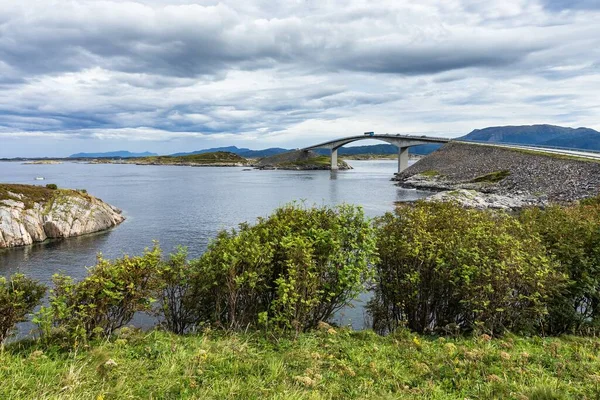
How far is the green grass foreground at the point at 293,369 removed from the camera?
6938 millimetres

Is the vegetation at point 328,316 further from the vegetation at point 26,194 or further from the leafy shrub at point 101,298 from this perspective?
the vegetation at point 26,194

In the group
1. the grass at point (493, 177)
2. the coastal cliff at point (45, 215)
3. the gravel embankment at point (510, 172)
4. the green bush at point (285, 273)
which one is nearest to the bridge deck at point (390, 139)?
the gravel embankment at point (510, 172)

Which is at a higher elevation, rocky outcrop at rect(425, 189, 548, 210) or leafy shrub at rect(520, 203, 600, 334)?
leafy shrub at rect(520, 203, 600, 334)

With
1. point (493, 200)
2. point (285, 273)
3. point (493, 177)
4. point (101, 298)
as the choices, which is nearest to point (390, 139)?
point (493, 177)

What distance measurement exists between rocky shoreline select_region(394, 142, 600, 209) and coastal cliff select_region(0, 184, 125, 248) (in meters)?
42.5

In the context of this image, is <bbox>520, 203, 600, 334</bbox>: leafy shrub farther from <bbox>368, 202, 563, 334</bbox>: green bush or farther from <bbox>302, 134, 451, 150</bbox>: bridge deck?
<bbox>302, 134, 451, 150</bbox>: bridge deck

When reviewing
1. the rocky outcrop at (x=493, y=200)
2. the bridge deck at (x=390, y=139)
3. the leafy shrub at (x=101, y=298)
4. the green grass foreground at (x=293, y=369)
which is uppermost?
the bridge deck at (x=390, y=139)

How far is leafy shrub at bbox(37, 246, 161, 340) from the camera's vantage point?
8.65 metres

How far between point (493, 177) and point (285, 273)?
85.0 metres

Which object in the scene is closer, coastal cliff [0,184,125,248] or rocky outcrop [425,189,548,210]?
coastal cliff [0,184,125,248]

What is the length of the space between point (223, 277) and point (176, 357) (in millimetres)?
2657

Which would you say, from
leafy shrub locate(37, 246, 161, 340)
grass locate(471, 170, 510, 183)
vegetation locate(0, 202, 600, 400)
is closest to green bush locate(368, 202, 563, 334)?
vegetation locate(0, 202, 600, 400)

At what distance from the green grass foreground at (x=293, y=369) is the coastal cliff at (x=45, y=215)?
34323 millimetres

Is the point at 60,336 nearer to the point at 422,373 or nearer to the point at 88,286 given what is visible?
the point at 88,286
